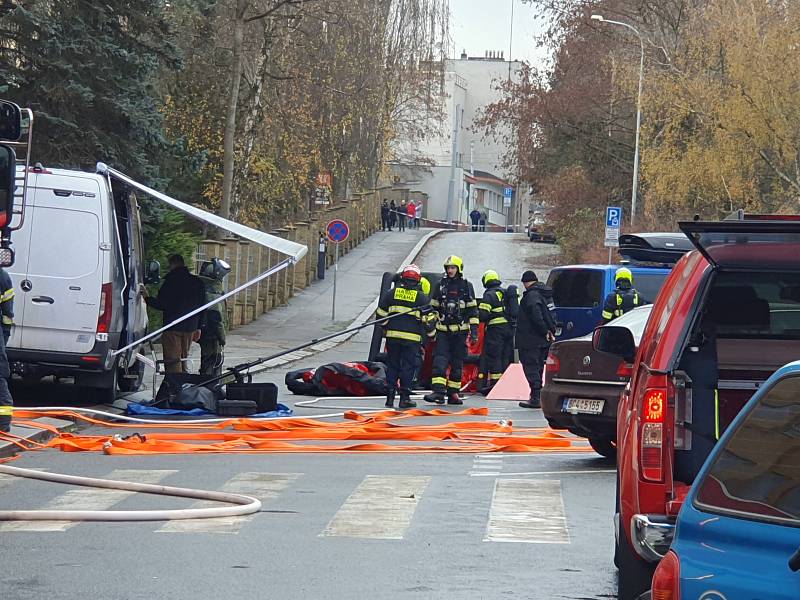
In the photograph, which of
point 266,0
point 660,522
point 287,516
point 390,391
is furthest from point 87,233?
point 266,0

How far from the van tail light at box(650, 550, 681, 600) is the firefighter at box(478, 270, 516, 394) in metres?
16.0

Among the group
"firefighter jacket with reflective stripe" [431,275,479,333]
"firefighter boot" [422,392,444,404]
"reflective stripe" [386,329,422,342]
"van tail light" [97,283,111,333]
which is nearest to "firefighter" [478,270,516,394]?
"firefighter jacket with reflective stripe" [431,275,479,333]

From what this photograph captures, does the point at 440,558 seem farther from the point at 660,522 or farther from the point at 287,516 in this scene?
the point at 660,522

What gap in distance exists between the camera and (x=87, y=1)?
969 inches

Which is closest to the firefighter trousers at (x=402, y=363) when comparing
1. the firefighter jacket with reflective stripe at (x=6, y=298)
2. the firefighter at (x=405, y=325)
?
the firefighter at (x=405, y=325)

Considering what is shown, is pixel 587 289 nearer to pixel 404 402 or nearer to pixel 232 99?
pixel 404 402

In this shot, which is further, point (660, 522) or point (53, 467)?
point (53, 467)

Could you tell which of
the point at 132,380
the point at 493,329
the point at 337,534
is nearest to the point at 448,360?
the point at 493,329

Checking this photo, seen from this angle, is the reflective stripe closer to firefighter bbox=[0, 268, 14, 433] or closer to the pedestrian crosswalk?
firefighter bbox=[0, 268, 14, 433]

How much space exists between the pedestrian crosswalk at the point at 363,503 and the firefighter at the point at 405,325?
5.89 m

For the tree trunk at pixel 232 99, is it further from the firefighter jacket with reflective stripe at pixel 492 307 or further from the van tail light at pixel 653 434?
the van tail light at pixel 653 434

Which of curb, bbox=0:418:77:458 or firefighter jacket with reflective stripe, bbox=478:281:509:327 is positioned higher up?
firefighter jacket with reflective stripe, bbox=478:281:509:327

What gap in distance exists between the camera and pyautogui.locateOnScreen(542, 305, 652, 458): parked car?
12.6m

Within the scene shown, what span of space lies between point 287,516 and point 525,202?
109m
